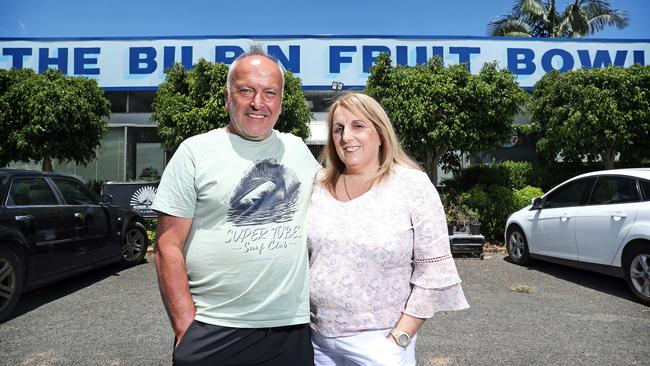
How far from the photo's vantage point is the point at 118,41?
15.5 m

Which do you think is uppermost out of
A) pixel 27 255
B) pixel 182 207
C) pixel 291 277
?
pixel 182 207

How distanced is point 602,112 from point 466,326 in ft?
26.5

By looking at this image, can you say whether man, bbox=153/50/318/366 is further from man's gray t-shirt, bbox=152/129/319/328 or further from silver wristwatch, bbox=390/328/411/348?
silver wristwatch, bbox=390/328/411/348

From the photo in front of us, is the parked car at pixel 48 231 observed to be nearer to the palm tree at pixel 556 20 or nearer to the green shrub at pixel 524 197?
the green shrub at pixel 524 197

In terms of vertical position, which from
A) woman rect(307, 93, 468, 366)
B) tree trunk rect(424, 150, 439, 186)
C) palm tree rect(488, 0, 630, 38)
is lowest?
woman rect(307, 93, 468, 366)

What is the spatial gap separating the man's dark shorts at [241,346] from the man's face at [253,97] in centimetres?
76

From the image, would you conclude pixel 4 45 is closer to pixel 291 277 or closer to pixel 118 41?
pixel 118 41

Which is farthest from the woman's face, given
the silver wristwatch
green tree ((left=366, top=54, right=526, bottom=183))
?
green tree ((left=366, top=54, right=526, bottom=183))

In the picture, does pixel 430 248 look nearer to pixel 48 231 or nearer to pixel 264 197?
pixel 264 197

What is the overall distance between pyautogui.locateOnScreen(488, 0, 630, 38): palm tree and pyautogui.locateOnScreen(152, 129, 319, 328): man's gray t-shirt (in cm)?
2401

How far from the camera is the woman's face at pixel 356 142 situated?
193cm

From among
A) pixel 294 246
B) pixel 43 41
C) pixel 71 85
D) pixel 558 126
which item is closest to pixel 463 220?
pixel 558 126

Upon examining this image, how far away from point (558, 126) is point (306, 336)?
11.1 meters

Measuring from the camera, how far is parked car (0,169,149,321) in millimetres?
4820
